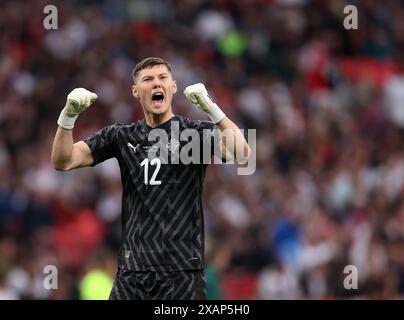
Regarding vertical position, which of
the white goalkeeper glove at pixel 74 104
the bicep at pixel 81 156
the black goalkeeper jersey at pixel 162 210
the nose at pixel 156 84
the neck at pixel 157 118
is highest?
the nose at pixel 156 84

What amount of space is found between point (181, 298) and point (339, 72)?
954 cm

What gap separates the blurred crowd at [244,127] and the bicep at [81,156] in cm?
426

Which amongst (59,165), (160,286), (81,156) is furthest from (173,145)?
(160,286)

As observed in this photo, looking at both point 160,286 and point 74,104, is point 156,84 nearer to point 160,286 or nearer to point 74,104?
point 74,104

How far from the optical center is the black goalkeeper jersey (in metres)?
7.02

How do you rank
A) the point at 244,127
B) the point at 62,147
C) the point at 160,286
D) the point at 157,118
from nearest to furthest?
the point at 160,286 < the point at 62,147 < the point at 157,118 < the point at 244,127

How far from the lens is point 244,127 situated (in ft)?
49.5

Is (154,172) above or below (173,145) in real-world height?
below

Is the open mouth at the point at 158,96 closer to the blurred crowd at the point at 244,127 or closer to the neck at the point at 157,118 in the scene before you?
the neck at the point at 157,118

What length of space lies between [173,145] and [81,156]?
0.58 metres

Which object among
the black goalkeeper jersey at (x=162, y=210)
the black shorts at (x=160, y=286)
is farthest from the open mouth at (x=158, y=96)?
the black shorts at (x=160, y=286)

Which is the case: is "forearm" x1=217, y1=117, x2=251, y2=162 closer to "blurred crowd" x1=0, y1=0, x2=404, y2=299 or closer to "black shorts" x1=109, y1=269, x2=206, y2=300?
"black shorts" x1=109, y1=269, x2=206, y2=300

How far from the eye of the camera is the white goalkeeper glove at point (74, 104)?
7059mm

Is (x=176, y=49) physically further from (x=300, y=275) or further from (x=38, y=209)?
(x=300, y=275)
